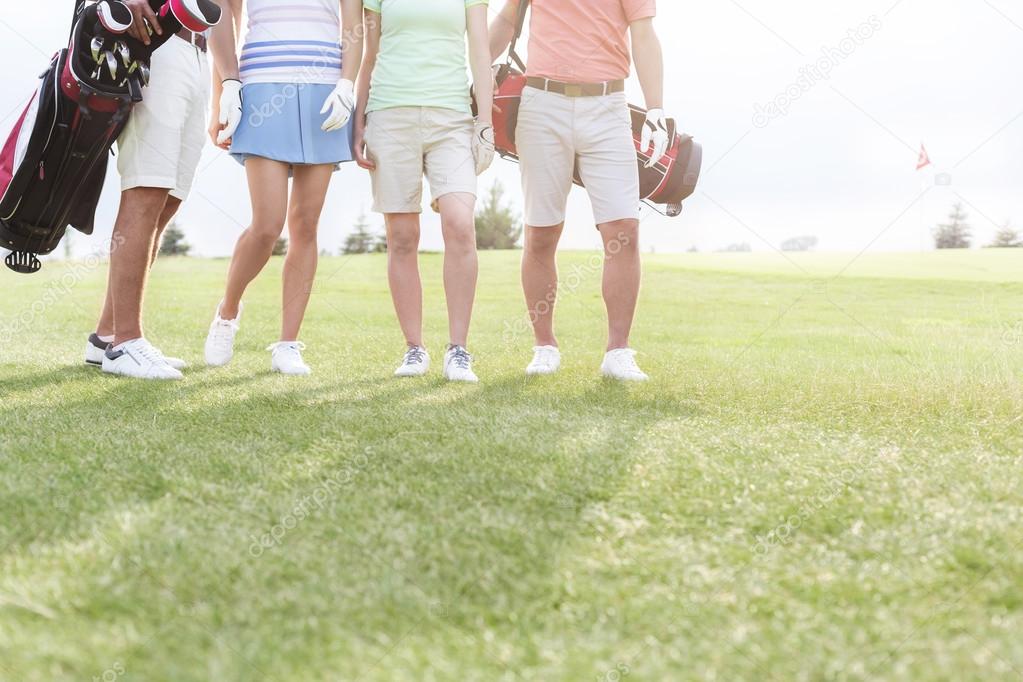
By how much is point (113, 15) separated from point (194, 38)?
1.47 feet

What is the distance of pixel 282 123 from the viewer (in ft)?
11.7

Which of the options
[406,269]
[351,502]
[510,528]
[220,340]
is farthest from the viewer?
[220,340]

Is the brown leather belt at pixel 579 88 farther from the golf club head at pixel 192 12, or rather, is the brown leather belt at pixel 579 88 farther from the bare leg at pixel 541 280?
the golf club head at pixel 192 12

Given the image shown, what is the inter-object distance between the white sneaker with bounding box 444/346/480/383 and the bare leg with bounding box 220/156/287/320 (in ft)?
2.94

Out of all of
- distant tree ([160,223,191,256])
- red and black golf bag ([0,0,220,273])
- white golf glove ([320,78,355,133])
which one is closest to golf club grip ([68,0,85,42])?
red and black golf bag ([0,0,220,273])

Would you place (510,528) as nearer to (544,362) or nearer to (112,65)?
(544,362)

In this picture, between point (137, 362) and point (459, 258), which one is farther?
point (459, 258)

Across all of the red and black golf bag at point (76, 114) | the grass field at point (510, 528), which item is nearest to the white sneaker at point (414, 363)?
the grass field at point (510, 528)

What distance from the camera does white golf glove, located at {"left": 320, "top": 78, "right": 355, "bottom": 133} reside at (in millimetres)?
3527

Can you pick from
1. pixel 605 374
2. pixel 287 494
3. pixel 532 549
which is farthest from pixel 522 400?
pixel 532 549

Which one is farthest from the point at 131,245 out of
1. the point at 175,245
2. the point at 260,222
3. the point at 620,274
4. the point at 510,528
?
the point at 175,245

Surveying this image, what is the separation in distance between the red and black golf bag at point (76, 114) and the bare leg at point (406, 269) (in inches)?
41.2

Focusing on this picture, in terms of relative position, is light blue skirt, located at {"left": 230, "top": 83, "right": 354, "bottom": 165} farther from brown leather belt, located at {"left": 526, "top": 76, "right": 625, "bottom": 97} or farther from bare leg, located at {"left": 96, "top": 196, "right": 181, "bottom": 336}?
brown leather belt, located at {"left": 526, "top": 76, "right": 625, "bottom": 97}
